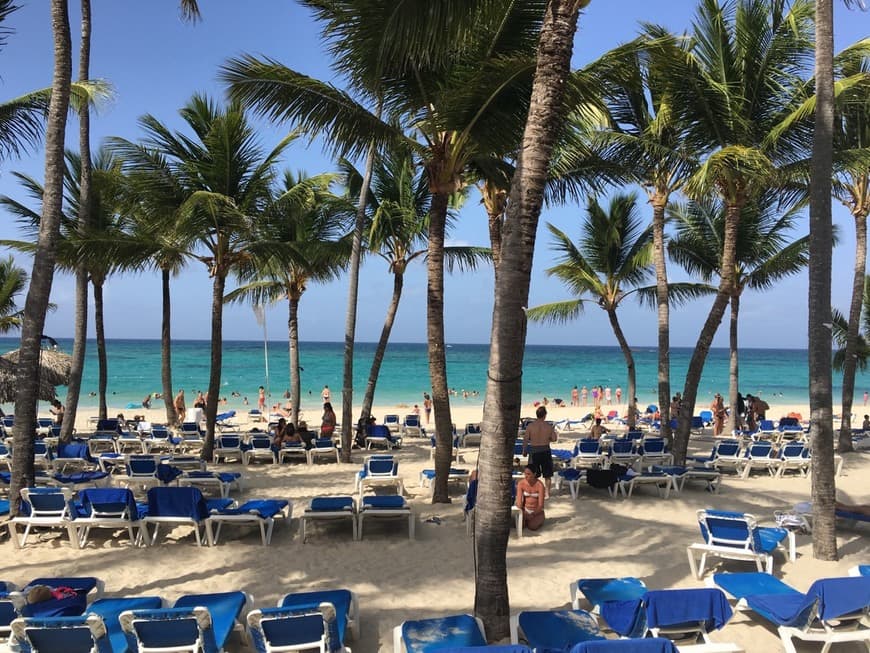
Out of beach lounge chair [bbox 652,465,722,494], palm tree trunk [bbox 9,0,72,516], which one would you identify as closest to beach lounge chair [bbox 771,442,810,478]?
beach lounge chair [bbox 652,465,722,494]

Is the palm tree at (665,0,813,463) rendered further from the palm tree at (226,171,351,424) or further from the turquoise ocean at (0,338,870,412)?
the turquoise ocean at (0,338,870,412)

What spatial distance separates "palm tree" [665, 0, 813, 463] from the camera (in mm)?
9523

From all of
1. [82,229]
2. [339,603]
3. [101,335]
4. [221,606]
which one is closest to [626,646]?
[339,603]

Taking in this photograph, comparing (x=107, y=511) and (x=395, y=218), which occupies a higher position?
(x=395, y=218)

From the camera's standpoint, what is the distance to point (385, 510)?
24.2 feet

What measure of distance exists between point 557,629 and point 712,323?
26.9 ft

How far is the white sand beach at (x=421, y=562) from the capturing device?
17.9ft

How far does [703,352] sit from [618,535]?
16.1 ft

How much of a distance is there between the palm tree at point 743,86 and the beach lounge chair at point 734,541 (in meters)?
4.91

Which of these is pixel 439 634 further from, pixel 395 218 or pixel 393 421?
pixel 393 421

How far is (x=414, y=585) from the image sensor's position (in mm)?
5852

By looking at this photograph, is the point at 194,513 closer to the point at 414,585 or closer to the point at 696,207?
the point at 414,585

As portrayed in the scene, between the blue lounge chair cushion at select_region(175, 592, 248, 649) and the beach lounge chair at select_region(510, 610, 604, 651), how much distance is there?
200 centimetres

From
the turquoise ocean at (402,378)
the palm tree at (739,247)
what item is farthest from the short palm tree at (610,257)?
the turquoise ocean at (402,378)
